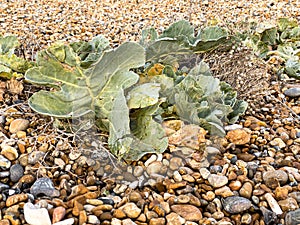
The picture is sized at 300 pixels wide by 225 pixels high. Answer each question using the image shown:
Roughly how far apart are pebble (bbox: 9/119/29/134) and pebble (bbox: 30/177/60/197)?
0.36m

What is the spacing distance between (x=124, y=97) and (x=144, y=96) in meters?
0.11

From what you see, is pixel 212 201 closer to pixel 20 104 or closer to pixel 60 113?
pixel 60 113

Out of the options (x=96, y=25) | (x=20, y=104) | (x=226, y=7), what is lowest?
(x=226, y=7)

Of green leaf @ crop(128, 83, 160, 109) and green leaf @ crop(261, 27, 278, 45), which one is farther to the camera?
green leaf @ crop(261, 27, 278, 45)

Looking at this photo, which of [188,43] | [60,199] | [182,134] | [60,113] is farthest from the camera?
[188,43]

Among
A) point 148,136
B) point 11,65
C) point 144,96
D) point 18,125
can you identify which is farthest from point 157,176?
point 11,65

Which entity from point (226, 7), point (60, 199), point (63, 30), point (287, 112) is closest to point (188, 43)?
point (287, 112)

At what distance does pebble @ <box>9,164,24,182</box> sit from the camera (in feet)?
5.10

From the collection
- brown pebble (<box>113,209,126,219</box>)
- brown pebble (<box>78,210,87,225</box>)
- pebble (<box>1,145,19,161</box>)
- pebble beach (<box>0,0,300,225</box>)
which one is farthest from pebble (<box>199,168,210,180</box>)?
pebble (<box>1,145,19,161</box>)

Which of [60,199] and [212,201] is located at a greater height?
[60,199]

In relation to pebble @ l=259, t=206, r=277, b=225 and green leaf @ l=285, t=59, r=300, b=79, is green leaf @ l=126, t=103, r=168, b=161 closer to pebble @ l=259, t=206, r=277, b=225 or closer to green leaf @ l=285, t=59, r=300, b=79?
pebble @ l=259, t=206, r=277, b=225

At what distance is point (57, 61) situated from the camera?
5.38 ft

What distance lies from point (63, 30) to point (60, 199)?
2.05 metres

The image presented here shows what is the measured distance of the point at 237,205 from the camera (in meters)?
1.46
